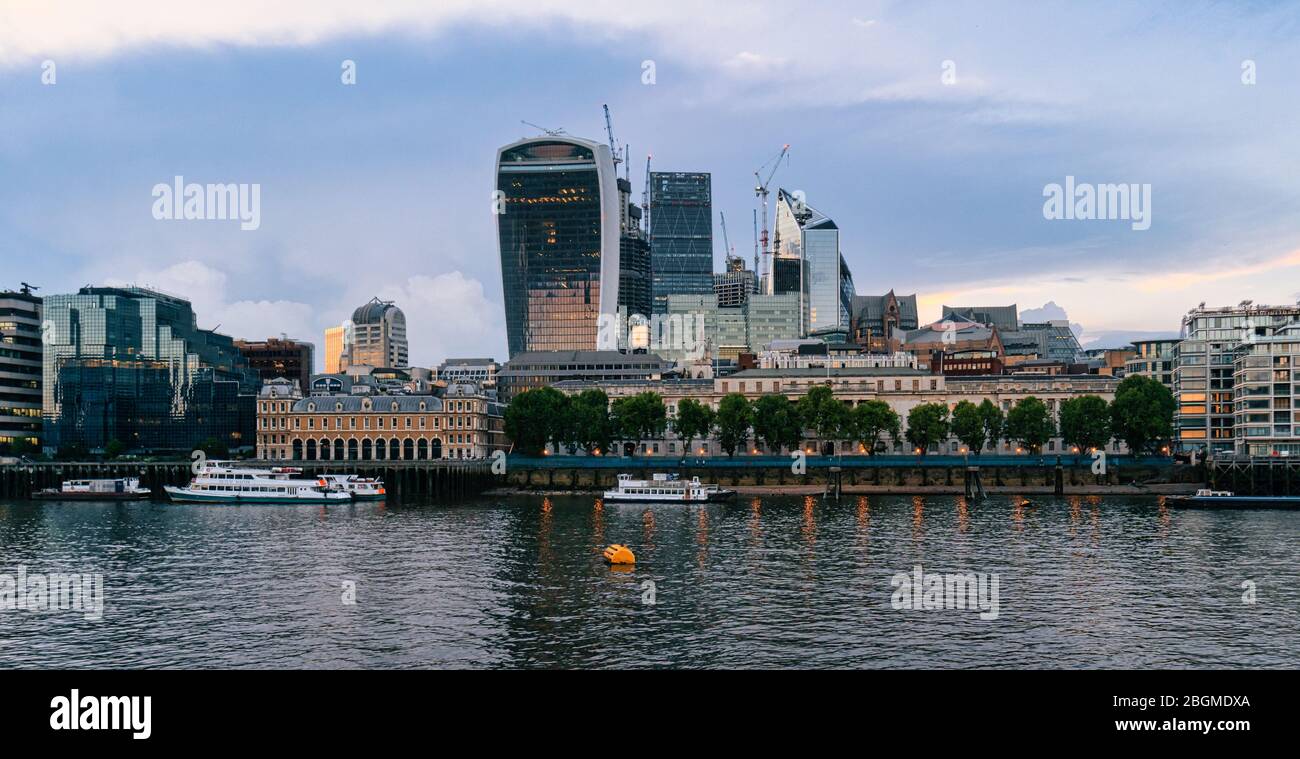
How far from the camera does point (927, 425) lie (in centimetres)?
15912

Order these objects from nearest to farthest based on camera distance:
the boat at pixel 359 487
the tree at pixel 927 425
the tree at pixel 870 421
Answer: the boat at pixel 359 487 < the tree at pixel 870 421 < the tree at pixel 927 425

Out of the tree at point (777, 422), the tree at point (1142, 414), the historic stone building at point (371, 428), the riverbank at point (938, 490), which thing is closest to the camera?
the riverbank at point (938, 490)

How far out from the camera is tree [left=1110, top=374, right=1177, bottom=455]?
14775 cm

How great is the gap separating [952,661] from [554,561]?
33.9m

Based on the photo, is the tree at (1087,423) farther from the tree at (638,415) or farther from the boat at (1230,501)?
the tree at (638,415)

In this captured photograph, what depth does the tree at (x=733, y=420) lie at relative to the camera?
6289 inches

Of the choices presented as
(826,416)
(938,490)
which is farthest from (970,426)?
(938,490)

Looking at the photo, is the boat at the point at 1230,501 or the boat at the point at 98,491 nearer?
the boat at the point at 1230,501

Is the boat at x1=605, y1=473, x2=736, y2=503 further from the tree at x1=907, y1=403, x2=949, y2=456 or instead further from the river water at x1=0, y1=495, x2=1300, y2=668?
the tree at x1=907, y1=403, x2=949, y2=456

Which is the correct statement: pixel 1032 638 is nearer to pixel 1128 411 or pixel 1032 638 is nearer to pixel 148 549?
pixel 148 549

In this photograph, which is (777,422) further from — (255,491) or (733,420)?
(255,491)

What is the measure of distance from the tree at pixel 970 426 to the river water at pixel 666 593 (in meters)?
55.0

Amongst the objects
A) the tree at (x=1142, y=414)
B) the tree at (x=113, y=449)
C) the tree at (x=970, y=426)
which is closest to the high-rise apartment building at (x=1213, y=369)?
the tree at (x=1142, y=414)
